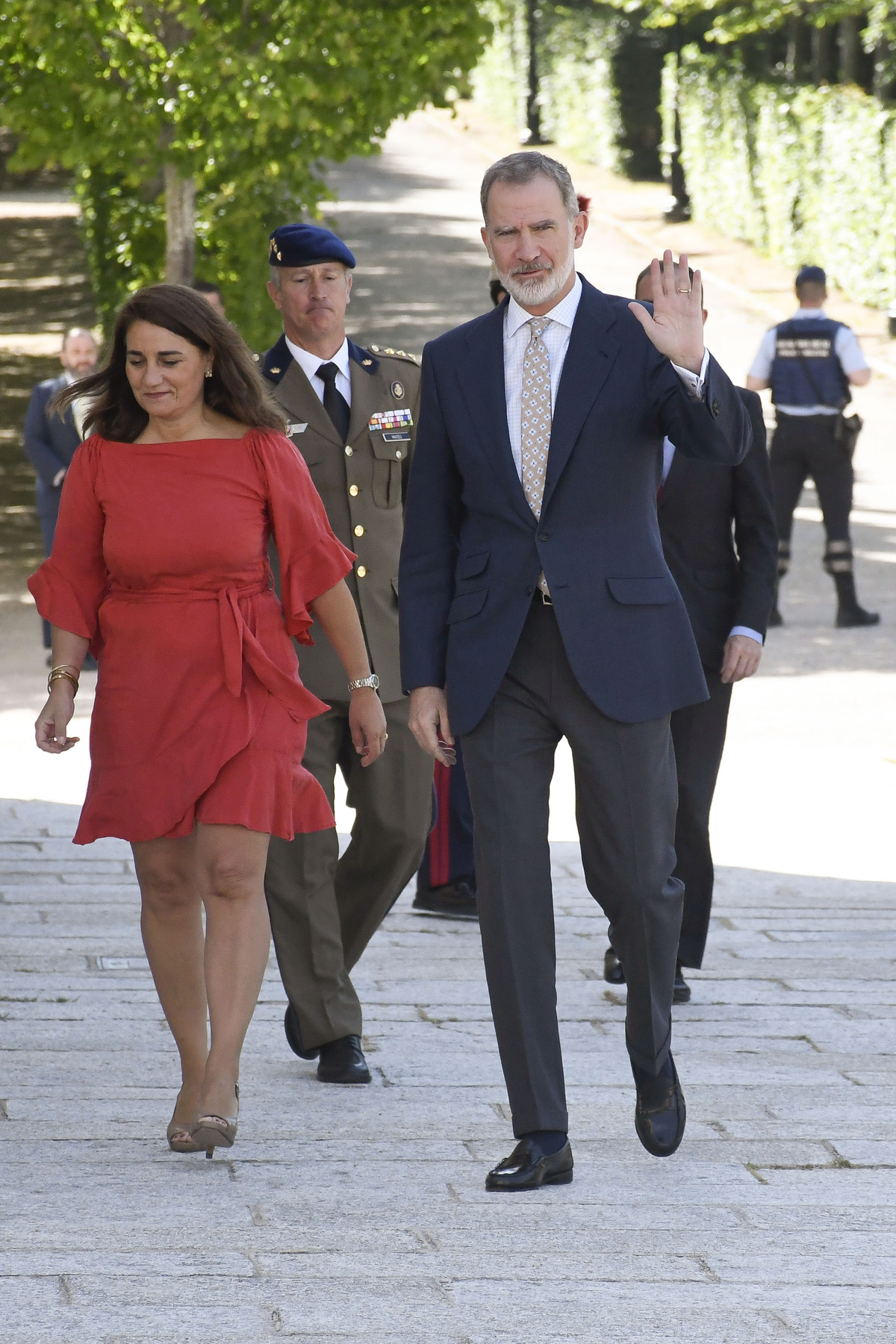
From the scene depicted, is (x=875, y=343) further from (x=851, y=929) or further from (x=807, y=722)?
(x=851, y=929)

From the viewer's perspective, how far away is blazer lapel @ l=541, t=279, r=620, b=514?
4.36m

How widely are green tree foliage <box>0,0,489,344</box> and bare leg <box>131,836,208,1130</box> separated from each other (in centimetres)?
966

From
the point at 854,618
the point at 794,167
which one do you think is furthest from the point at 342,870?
the point at 794,167

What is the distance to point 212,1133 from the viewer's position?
175 inches

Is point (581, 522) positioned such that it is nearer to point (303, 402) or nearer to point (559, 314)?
point (559, 314)

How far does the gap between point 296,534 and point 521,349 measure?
680 millimetres

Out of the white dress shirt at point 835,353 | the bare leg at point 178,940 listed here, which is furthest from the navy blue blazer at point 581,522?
the white dress shirt at point 835,353

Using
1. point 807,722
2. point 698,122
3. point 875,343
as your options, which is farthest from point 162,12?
point 698,122

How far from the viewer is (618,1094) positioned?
513cm

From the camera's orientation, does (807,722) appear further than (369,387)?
Yes

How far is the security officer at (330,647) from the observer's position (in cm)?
525

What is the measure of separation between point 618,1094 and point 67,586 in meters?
1.88

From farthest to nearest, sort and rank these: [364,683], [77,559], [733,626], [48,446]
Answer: [48,446]
[733,626]
[364,683]
[77,559]

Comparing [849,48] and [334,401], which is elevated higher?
[849,48]
